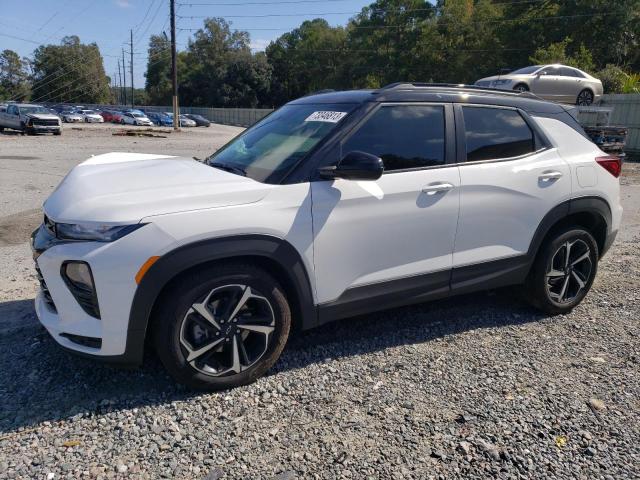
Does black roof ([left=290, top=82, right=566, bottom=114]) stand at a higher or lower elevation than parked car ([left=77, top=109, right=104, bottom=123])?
lower

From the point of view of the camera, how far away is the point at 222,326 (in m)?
3.03

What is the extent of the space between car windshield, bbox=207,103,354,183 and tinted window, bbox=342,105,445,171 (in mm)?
200

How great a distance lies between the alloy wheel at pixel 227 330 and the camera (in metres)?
2.96

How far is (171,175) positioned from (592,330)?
3.49 meters

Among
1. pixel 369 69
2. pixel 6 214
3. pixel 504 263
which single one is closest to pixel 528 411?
pixel 504 263

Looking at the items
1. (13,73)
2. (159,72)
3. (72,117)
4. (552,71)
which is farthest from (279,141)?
(13,73)

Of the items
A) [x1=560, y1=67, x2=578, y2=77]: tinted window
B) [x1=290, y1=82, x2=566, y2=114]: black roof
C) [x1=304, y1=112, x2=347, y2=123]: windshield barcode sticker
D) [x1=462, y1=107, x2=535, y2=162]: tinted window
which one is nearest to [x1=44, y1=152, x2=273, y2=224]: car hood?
[x1=304, y1=112, x2=347, y2=123]: windshield barcode sticker

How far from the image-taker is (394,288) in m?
3.54

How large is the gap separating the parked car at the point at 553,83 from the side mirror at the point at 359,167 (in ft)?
45.9

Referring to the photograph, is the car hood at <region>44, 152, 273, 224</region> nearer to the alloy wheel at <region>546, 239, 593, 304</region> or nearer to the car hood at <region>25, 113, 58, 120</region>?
the alloy wheel at <region>546, 239, 593, 304</region>

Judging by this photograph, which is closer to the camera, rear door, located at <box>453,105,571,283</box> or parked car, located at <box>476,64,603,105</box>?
rear door, located at <box>453,105,571,283</box>

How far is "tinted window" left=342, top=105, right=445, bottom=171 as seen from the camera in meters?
3.44

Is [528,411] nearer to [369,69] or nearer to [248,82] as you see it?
→ [369,69]

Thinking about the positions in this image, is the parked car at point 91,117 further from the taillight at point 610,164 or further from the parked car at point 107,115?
the taillight at point 610,164
